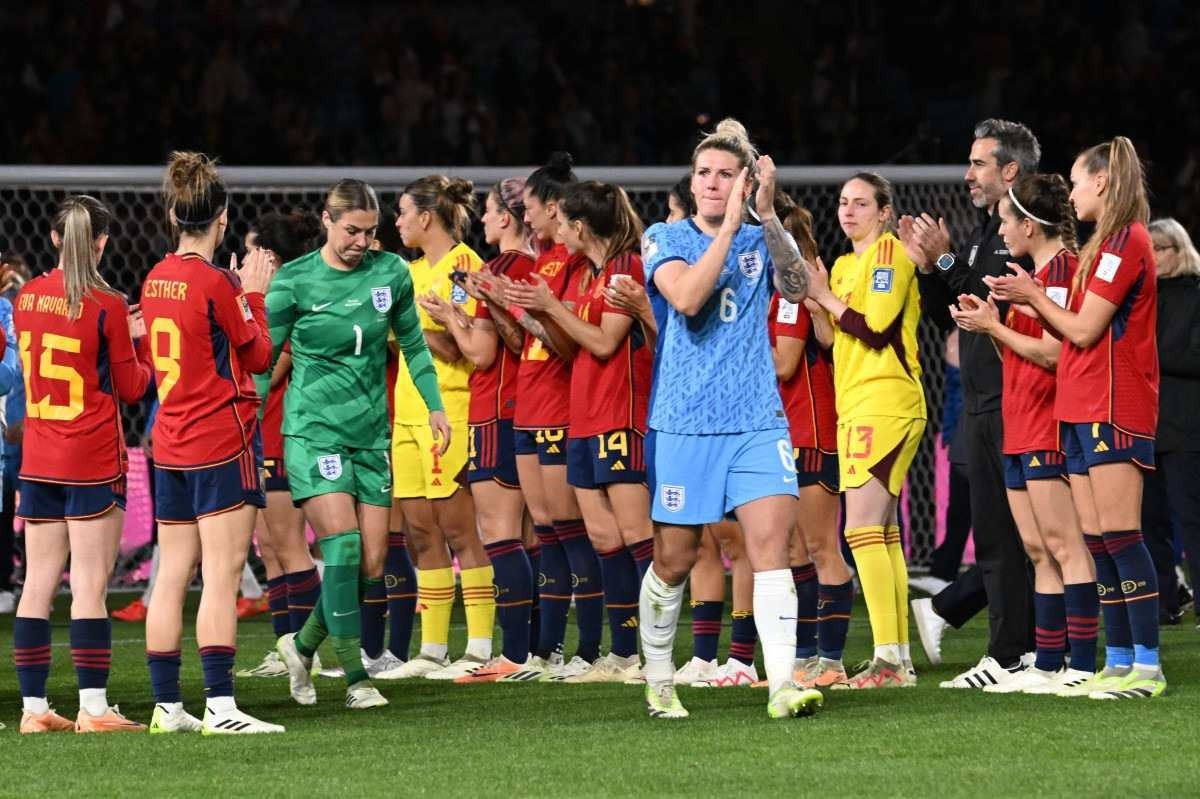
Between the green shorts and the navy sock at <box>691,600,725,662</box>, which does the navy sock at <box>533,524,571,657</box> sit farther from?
the green shorts

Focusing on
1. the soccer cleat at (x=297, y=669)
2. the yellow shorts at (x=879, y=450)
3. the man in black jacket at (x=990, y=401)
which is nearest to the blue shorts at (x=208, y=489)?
the soccer cleat at (x=297, y=669)

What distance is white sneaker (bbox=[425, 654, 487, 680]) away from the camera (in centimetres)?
903

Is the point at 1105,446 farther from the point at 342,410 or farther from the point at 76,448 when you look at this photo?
the point at 76,448

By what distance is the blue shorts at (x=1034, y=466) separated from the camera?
7469mm

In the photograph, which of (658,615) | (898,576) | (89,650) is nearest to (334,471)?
(89,650)

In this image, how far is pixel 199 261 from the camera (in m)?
6.81

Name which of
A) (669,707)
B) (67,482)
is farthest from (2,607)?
(669,707)

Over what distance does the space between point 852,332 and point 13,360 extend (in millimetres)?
3540

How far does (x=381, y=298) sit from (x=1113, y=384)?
2867 mm

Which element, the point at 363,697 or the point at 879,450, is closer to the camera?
the point at 363,697

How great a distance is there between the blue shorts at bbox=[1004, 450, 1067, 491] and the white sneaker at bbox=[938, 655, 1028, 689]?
79 centimetres

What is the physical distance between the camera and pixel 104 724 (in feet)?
23.4

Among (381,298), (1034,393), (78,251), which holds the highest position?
(78,251)

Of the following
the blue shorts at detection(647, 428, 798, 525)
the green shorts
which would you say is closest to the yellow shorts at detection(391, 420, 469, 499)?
the green shorts
